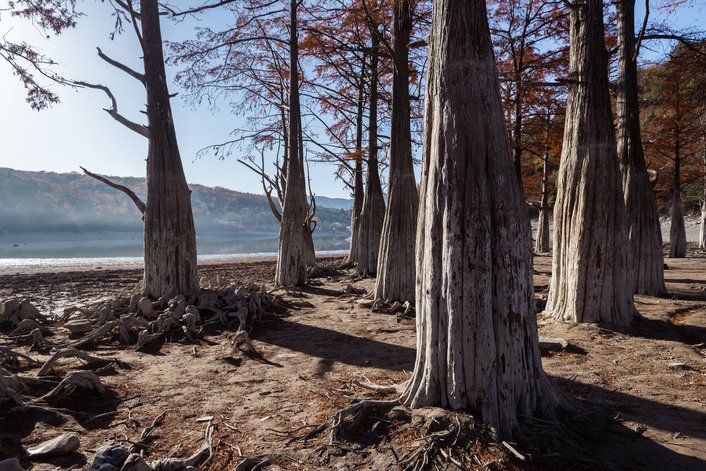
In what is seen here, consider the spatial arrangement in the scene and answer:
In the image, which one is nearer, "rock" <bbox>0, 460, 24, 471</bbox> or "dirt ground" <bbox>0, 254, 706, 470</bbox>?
"rock" <bbox>0, 460, 24, 471</bbox>

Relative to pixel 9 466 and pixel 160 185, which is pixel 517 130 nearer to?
pixel 160 185

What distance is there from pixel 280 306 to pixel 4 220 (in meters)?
79.9

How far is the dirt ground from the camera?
2805 millimetres

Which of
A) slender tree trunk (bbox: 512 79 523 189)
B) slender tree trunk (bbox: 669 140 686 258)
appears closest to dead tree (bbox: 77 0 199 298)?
slender tree trunk (bbox: 512 79 523 189)

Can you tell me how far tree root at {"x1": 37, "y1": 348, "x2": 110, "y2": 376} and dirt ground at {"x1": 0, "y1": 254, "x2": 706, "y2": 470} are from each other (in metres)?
0.19

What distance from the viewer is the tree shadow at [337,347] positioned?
493 centimetres

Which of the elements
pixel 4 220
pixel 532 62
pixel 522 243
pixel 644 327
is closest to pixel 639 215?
pixel 644 327

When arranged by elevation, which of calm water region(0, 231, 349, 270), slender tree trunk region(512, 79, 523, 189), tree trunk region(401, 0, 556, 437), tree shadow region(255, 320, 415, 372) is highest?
slender tree trunk region(512, 79, 523, 189)

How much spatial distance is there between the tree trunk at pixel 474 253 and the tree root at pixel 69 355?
3.65m

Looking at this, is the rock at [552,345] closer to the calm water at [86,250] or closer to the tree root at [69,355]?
the tree root at [69,355]

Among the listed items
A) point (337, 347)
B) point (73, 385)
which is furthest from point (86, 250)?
point (73, 385)

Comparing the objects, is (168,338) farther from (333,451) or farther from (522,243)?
(522,243)

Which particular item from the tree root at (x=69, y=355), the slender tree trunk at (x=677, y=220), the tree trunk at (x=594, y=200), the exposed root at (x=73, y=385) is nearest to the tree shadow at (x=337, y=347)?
the tree root at (x=69, y=355)

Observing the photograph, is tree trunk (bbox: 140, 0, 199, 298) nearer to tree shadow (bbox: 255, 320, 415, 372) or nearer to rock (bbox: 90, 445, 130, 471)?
tree shadow (bbox: 255, 320, 415, 372)
